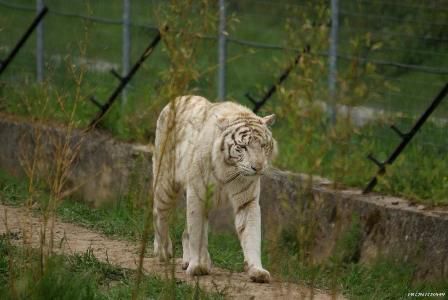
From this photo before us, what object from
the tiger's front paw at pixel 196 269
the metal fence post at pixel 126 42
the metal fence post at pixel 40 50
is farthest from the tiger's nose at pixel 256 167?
the metal fence post at pixel 40 50

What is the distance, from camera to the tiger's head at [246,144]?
7.74 metres

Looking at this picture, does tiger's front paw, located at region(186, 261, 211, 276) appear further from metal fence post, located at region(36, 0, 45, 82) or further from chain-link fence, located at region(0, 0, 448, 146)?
metal fence post, located at region(36, 0, 45, 82)

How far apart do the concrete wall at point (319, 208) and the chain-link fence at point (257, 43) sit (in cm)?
69

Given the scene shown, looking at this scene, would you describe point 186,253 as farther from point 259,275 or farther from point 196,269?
point 259,275

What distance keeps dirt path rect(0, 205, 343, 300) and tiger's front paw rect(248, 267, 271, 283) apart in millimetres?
41

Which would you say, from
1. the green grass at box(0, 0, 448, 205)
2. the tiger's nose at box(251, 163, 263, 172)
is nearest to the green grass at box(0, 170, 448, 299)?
the tiger's nose at box(251, 163, 263, 172)

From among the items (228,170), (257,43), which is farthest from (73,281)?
(257,43)

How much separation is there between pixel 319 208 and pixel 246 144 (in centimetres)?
70

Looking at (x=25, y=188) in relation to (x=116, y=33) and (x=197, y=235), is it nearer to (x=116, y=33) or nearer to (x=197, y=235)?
(x=116, y=33)

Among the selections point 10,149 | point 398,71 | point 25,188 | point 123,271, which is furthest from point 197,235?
point 10,149

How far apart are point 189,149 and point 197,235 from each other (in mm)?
630

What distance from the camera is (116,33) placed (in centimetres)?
1252

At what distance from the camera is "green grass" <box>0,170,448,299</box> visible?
722cm

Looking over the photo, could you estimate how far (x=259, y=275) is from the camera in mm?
7645
